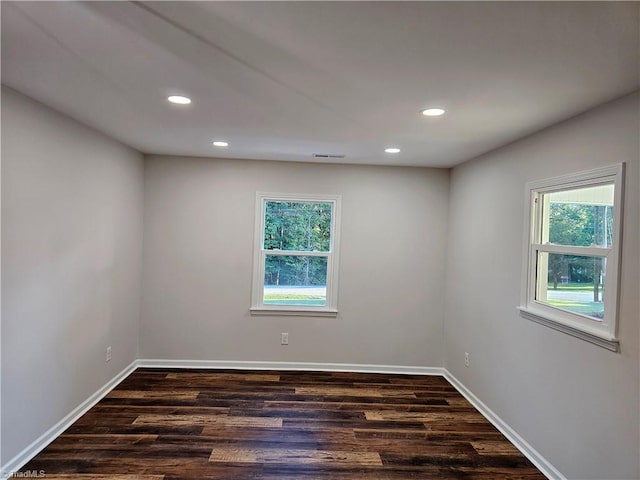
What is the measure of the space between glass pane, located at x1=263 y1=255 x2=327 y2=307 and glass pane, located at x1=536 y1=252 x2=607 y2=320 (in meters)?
2.26

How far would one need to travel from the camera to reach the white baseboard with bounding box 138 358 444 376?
412cm

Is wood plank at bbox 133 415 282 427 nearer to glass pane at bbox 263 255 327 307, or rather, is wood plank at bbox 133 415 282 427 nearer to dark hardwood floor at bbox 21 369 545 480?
dark hardwood floor at bbox 21 369 545 480

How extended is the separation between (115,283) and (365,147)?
2676mm

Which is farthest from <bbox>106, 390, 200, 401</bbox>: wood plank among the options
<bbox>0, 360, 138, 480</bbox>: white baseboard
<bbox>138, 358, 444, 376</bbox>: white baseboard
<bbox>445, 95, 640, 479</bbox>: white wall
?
<bbox>445, 95, 640, 479</bbox>: white wall

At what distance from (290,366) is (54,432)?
2.23 meters

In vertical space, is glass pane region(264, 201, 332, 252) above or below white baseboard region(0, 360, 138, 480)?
above

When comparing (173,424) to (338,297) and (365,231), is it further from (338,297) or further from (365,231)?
(365,231)

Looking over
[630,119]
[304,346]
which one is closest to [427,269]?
[304,346]

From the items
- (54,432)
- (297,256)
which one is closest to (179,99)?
(297,256)

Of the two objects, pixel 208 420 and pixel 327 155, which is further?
pixel 327 155

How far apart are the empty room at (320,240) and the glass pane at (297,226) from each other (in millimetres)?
26

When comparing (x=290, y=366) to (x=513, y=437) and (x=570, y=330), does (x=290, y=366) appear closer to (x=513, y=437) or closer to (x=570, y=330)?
(x=513, y=437)

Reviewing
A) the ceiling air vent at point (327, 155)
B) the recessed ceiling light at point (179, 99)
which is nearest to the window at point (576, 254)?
the ceiling air vent at point (327, 155)

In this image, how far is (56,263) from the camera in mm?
2590
